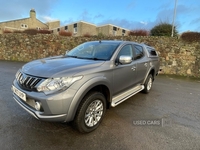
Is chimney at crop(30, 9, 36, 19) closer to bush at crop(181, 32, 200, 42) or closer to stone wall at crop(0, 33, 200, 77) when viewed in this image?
stone wall at crop(0, 33, 200, 77)

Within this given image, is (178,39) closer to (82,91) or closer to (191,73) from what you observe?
(191,73)

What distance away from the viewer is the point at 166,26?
1273 cm

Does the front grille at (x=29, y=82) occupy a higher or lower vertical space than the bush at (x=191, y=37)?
lower

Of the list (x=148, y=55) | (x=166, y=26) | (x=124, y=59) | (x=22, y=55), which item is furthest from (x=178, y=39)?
(x=22, y=55)

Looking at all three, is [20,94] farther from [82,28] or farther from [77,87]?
[82,28]

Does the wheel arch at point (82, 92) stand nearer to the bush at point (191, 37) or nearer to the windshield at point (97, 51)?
the windshield at point (97, 51)

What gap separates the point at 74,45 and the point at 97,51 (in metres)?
8.67

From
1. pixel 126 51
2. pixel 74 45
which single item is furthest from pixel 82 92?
pixel 74 45

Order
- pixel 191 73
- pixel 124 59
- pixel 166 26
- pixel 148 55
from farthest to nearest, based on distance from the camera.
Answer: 1. pixel 166 26
2. pixel 191 73
3. pixel 148 55
4. pixel 124 59

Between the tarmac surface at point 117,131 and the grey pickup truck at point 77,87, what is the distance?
306 mm

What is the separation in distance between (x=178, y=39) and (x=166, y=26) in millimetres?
3755

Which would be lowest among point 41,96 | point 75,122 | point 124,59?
point 75,122

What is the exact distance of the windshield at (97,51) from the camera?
127 inches

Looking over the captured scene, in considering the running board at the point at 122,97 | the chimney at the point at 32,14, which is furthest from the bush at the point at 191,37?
the chimney at the point at 32,14
